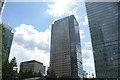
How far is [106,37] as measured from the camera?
5128 centimetres

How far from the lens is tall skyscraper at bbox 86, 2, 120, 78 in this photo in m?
46.8

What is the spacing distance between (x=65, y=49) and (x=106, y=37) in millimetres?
48394

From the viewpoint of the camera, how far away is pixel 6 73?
77.8 feet

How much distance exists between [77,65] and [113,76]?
44.7 meters

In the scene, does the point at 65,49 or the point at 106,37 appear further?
the point at 65,49

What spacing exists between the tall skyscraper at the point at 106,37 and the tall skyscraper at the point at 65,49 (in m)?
37.5

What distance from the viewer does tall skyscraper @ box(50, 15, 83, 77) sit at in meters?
88.9

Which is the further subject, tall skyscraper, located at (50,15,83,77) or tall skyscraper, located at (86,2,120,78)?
tall skyscraper, located at (50,15,83,77)

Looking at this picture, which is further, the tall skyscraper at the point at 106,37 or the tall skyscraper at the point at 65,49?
the tall skyscraper at the point at 65,49

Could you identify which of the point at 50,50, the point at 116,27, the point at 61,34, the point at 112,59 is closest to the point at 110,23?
the point at 116,27

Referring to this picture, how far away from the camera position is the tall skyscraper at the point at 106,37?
46.8m

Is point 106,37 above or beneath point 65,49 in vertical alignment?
above

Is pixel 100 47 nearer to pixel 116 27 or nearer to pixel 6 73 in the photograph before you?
pixel 116 27

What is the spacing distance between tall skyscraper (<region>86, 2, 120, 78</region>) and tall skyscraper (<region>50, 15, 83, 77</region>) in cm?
3752
